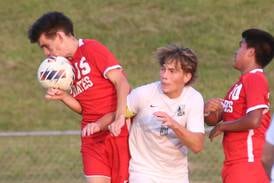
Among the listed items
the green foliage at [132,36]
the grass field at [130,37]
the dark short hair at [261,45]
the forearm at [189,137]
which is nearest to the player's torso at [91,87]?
the forearm at [189,137]

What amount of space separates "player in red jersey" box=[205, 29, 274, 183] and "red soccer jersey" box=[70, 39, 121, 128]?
741mm

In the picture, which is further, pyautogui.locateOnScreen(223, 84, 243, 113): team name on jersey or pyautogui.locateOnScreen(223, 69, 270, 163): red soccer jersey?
pyautogui.locateOnScreen(223, 84, 243, 113): team name on jersey

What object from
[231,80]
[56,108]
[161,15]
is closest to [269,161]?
[56,108]

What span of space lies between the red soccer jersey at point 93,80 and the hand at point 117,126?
442mm

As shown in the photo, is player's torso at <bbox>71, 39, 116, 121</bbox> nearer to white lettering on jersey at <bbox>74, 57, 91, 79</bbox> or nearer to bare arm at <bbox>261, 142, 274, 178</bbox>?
white lettering on jersey at <bbox>74, 57, 91, 79</bbox>

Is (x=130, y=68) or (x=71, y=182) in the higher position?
(x=130, y=68)

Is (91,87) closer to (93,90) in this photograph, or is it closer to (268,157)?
(93,90)

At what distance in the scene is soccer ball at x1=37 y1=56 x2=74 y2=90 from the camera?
313 inches

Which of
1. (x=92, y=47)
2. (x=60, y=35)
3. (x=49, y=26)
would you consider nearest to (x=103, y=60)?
(x=92, y=47)

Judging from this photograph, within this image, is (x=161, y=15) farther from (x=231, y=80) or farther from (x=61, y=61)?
(x=61, y=61)

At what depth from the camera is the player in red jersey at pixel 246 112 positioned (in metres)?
7.99

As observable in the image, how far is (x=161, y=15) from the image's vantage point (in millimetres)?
21891

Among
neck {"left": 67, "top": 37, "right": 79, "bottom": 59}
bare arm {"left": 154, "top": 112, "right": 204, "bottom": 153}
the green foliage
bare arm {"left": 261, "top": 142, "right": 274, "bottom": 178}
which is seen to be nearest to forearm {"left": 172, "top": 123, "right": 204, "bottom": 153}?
bare arm {"left": 154, "top": 112, "right": 204, "bottom": 153}

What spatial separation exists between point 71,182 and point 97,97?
407 cm
